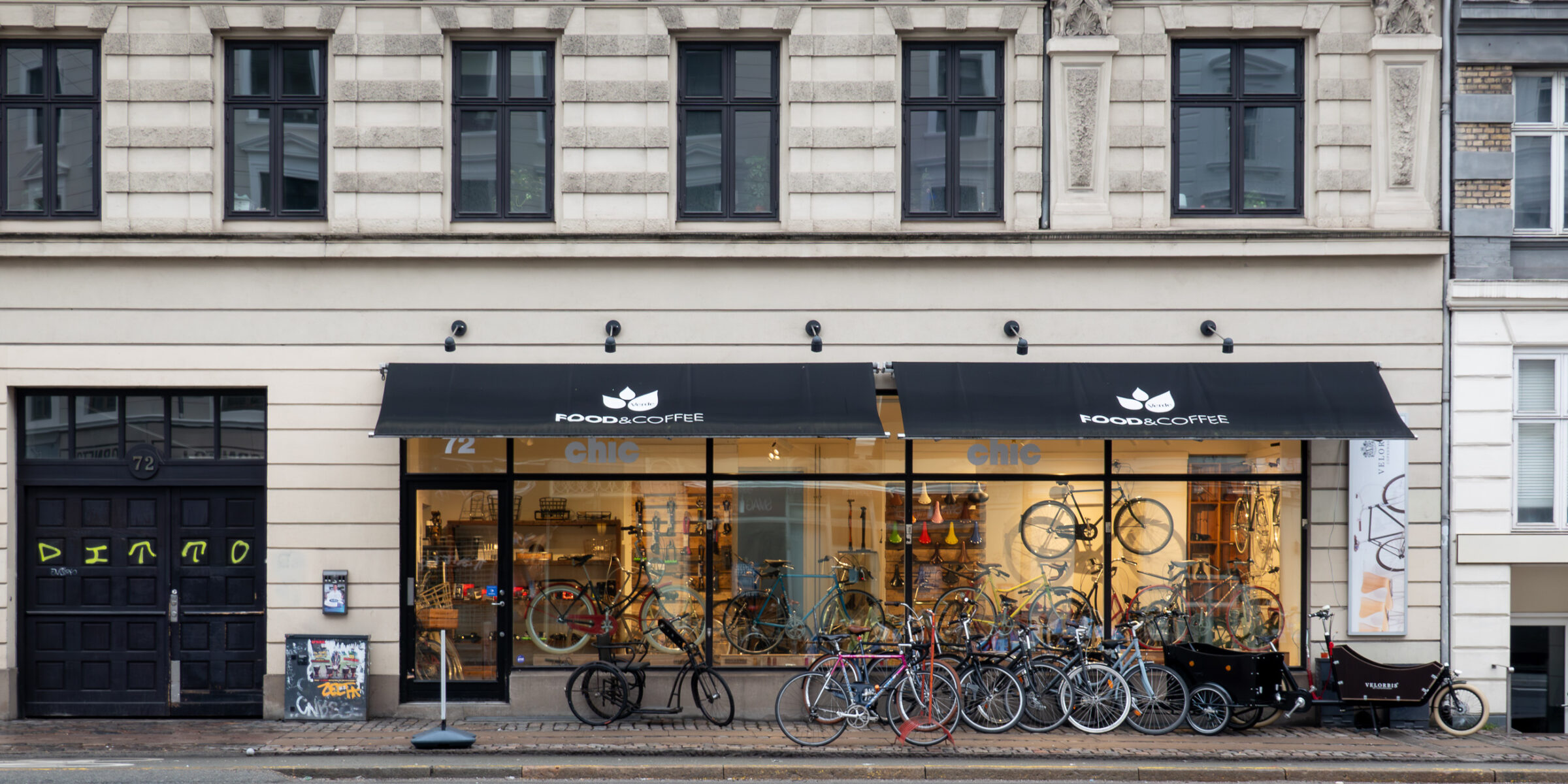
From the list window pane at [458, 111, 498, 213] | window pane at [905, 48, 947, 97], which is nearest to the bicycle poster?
window pane at [905, 48, 947, 97]

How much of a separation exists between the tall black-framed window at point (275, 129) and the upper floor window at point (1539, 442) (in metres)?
13.1

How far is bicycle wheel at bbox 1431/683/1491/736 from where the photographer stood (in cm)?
1227

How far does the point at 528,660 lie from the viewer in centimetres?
A: 1295

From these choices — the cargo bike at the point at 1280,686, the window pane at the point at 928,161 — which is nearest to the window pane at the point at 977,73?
the window pane at the point at 928,161

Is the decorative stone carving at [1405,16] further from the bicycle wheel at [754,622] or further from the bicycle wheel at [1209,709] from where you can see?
the bicycle wheel at [754,622]

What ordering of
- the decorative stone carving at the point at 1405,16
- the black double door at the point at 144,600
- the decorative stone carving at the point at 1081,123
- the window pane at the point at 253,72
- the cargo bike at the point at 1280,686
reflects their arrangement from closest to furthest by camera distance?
the cargo bike at the point at 1280,686, the decorative stone carving at the point at 1405,16, the decorative stone carving at the point at 1081,123, the black double door at the point at 144,600, the window pane at the point at 253,72

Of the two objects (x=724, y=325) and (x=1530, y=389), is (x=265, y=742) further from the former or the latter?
(x=1530, y=389)

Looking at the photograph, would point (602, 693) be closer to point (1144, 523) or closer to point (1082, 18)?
point (1144, 523)

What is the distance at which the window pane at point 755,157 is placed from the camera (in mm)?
13031

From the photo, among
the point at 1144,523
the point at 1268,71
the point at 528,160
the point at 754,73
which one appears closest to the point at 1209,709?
the point at 1144,523

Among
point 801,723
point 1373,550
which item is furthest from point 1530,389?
point 801,723

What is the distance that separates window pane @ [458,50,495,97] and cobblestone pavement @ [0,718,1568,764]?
677 cm

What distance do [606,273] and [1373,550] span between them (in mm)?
8733

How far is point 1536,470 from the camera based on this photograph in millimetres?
12859
